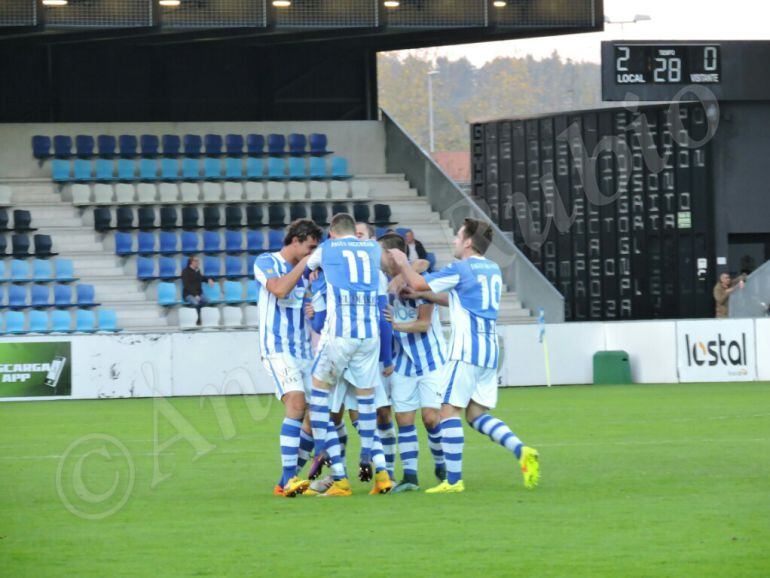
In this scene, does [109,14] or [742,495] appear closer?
[742,495]

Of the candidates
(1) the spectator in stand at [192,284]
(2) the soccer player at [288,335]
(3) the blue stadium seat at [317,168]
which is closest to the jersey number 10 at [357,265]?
(2) the soccer player at [288,335]

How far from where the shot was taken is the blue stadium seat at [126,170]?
3300 cm

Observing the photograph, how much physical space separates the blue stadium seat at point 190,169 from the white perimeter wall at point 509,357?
7.99 metres

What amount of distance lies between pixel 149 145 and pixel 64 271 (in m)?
4.60

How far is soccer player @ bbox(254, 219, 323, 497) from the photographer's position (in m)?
11.6

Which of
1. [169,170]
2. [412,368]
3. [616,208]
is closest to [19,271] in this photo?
[169,170]

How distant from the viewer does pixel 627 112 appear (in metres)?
33.5

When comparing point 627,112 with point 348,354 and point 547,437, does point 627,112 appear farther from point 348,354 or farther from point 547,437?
point 348,354

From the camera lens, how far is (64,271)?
30.1m

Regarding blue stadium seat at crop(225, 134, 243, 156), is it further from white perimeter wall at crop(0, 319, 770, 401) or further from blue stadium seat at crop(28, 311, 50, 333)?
white perimeter wall at crop(0, 319, 770, 401)

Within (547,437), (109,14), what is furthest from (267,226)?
(547,437)

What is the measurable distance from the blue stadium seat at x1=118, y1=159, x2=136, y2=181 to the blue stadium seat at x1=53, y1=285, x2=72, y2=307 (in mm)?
4160

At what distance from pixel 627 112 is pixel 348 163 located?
637 centimetres

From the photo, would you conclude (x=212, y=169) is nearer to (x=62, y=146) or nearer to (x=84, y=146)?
(x=84, y=146)
